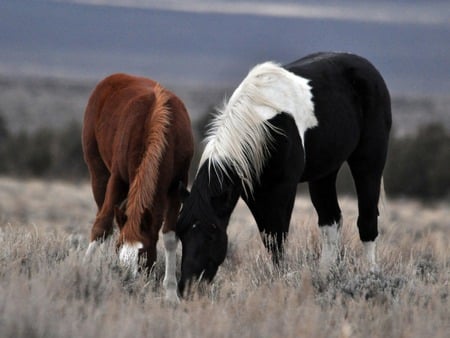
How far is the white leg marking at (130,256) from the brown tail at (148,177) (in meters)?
0.06

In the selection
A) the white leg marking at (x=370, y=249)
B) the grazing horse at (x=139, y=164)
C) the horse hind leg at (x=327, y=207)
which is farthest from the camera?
the horse hind leg at (x=327, y=207)

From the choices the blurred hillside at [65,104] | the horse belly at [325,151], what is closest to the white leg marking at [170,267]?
the horse belly at [325,151]

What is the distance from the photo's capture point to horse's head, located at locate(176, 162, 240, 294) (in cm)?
631

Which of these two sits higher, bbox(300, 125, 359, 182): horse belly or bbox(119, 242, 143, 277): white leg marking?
bbox(300, 125, 359, 182): horse belly

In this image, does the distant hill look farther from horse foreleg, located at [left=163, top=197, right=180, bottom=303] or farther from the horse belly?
horse foreleg, located at [left=163, top=197, right=180, bottom=303]

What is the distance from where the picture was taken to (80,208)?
19547 millimetres

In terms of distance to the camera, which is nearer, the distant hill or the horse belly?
the horse belly

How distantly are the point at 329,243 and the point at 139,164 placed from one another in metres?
2.22

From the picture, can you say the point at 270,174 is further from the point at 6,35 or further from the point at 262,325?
the point at 6,35

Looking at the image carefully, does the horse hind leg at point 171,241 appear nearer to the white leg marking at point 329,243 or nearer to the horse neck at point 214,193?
the horse neck at point 214,193

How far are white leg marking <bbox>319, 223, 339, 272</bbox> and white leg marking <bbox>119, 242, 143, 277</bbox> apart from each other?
1.92 meters

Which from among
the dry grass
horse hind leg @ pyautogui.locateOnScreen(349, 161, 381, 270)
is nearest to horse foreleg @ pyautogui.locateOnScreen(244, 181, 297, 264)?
the dry grass

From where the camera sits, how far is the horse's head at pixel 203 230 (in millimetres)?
6309

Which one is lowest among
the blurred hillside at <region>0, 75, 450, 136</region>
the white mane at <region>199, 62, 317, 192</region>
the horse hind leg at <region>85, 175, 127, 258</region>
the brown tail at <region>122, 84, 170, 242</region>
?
the blurred hillside at <region>0, 75, 450, 136</region>
